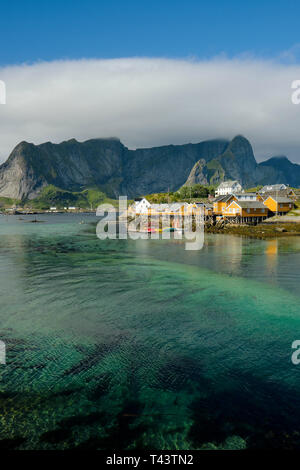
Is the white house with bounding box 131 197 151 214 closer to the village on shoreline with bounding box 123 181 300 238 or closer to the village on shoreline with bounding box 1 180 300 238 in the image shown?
the village on shoreline with bounding box 1 180 300 238

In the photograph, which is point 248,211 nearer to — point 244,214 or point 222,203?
point 244,214

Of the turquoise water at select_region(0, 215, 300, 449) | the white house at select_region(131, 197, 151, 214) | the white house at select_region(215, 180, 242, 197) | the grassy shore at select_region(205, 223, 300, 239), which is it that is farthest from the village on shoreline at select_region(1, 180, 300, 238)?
the white house at select_region(215, 180, 242, 197)

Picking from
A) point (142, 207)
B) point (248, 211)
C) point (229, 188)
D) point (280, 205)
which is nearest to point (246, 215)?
point (248, 211)

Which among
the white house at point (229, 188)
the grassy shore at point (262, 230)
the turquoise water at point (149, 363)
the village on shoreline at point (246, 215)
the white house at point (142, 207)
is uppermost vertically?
the white house at point (229, 188)

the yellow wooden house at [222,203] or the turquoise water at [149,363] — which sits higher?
the yellow wooden house at [222,203]

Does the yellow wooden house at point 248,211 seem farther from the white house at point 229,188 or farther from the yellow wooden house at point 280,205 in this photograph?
the white house at point 229,188

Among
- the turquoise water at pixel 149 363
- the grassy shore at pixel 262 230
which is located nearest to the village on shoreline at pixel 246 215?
the grassy shore at pixel 262 230

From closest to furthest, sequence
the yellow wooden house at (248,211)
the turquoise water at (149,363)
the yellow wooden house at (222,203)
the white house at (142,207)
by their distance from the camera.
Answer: the turquoise water at (149,363), the yellow wooden house at (248,211), the yellow wooden house at (222,203), the white house at (142,207)
